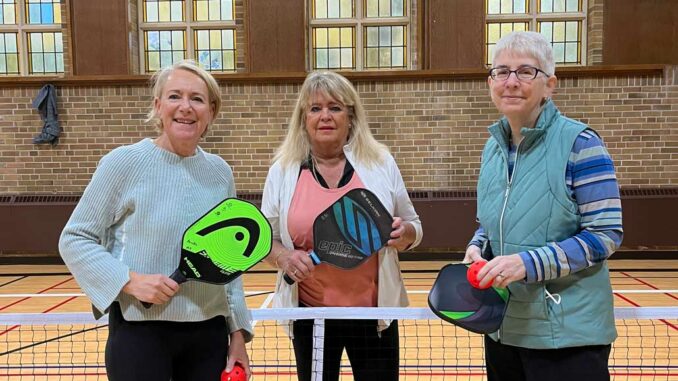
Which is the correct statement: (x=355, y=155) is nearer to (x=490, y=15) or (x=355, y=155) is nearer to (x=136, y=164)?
(x=136, y=164)

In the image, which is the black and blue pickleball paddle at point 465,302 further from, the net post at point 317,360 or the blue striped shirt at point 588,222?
the net post at point 317,360

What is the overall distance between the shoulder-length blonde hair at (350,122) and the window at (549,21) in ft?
22.4

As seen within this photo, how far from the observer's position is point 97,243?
1451 mm

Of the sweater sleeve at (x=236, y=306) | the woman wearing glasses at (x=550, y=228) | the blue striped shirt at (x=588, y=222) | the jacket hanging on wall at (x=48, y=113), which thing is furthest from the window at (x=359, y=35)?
the blue striped shirt at (x=588, y=222)

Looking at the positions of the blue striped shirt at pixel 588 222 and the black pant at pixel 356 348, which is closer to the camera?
the blue striped shirt at pixel 588 222

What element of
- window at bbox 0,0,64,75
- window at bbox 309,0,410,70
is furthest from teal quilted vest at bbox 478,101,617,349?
window at bbox 0,0,64,75

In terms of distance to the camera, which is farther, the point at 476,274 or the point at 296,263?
the point at 296,263

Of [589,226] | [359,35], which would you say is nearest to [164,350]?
[589,226]

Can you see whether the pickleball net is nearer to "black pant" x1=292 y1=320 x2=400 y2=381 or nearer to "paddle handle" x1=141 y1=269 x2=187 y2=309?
"black pant" x1=292 y1=320 x2=400 y2=381

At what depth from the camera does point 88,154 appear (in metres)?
8.07

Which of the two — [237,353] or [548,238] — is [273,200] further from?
[548,238]

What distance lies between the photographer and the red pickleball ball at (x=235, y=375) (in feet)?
5.21

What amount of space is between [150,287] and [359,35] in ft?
24.3

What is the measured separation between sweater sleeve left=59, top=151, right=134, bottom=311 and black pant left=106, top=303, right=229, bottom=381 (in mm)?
104
